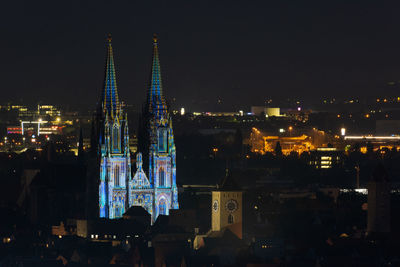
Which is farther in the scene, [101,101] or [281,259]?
[101,101]

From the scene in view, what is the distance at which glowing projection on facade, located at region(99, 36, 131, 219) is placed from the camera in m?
109

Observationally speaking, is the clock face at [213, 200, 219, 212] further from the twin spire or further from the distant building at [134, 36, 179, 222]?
the twin spire

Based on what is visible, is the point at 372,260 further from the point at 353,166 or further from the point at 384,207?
the point at 353,166

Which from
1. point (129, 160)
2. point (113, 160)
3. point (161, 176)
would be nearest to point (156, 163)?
point (161, 176)

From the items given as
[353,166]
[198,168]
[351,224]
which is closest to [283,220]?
[351,224]

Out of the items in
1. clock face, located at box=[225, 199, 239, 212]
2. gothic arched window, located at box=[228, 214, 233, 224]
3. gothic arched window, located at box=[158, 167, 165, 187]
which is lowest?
gothic arched window, located at box=[228, 214, 233, 224]

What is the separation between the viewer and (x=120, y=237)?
3979 inches

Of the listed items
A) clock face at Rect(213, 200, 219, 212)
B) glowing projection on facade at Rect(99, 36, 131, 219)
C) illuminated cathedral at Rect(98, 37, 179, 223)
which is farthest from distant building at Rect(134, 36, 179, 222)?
clock face at Rect(213, 200, 219, 212)

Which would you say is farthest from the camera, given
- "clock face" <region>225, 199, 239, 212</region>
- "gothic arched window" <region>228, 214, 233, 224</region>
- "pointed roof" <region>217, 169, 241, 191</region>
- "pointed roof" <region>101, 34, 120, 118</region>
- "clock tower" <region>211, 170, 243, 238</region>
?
"pointed roof" <region>101, 34, 120, 118</region>

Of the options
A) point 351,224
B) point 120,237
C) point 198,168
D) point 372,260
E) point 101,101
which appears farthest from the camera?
point 198,168

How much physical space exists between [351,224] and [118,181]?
635 inches

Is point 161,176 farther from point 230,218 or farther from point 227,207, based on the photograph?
point 230,218

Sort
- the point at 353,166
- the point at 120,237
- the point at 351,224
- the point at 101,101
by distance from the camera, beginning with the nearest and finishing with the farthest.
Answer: the point at 120,237, the point at 101,101, the point at 351,224, the point at 353,166

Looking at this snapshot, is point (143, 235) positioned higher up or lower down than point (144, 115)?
lower down
